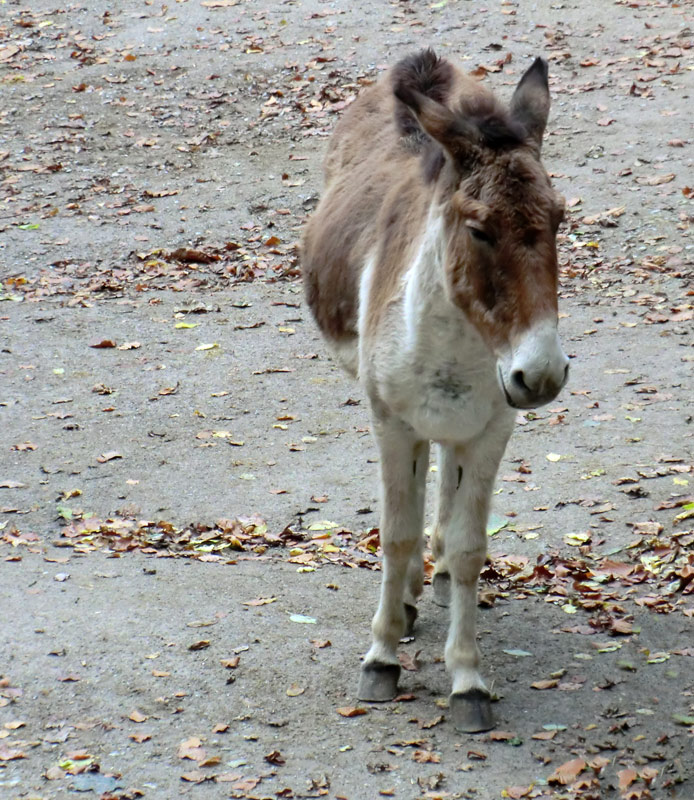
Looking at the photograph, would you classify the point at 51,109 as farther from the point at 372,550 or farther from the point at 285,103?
the point at 372,550

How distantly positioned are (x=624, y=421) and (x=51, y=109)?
34.6 feet

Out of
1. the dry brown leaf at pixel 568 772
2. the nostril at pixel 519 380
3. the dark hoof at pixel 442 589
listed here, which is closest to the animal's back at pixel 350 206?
the dark hoof at pixel 442 589

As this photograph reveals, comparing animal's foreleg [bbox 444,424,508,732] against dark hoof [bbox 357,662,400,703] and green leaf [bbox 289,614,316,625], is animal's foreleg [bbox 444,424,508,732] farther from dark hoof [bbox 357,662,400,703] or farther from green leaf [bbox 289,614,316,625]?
green leaf [bbox 289,614,316,625]

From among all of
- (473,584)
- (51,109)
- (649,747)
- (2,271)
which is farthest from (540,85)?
(51,109)

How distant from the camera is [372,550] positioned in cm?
615

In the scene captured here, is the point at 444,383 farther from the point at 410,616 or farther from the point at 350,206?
the point at 350,206

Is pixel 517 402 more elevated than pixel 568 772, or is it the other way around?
pixel 517 402

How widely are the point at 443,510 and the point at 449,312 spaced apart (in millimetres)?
1647

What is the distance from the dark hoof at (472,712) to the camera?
435 cm

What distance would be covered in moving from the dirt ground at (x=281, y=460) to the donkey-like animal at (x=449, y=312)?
0.37 metres

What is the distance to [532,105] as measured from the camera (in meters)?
4.09

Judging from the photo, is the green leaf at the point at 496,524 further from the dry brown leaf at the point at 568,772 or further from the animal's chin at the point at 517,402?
the animal's chin at the point at 517,402

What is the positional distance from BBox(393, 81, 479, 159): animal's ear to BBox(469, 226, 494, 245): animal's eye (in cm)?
31

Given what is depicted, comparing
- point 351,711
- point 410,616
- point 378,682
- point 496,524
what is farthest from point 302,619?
point 496,524
